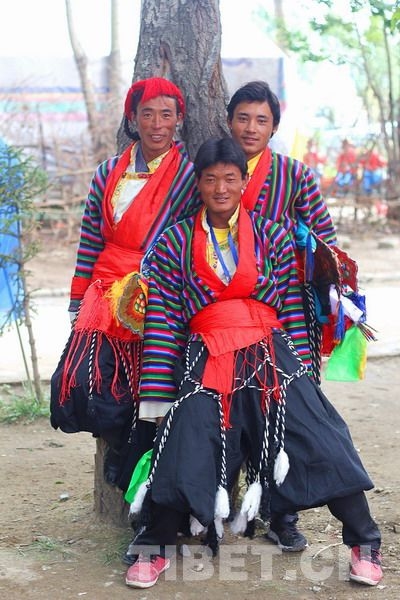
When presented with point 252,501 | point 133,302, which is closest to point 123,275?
point 133,302

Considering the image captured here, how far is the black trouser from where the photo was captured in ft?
11.5

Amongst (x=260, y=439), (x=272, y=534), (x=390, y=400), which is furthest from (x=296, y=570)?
(x=390, y=400)

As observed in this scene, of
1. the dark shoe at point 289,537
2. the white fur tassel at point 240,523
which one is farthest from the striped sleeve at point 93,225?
the dark shoe at point 289,537

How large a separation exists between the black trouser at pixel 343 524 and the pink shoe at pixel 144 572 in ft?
0.14

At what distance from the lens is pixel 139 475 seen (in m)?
3.58

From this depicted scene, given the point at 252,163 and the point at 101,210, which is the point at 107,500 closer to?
the point at 101,210

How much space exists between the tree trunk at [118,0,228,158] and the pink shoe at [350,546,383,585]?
1800 millimetres

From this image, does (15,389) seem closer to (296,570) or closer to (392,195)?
(296,570)

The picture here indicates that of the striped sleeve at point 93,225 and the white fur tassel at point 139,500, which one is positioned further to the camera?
the striped sleeve at point 93,225

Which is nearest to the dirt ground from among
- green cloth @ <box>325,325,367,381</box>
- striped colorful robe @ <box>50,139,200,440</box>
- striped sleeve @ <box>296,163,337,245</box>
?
striped colorful robe @ <box>50,139,200,440</box>

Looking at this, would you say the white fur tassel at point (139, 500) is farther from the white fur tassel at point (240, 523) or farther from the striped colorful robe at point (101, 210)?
the striped colorful robe at point (101, 210)

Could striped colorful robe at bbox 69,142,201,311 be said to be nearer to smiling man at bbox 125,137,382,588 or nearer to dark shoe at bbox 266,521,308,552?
smiling man at bbox 125,137,382,588

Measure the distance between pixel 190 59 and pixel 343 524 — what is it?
2.05 meters

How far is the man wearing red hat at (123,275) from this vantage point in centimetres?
364
